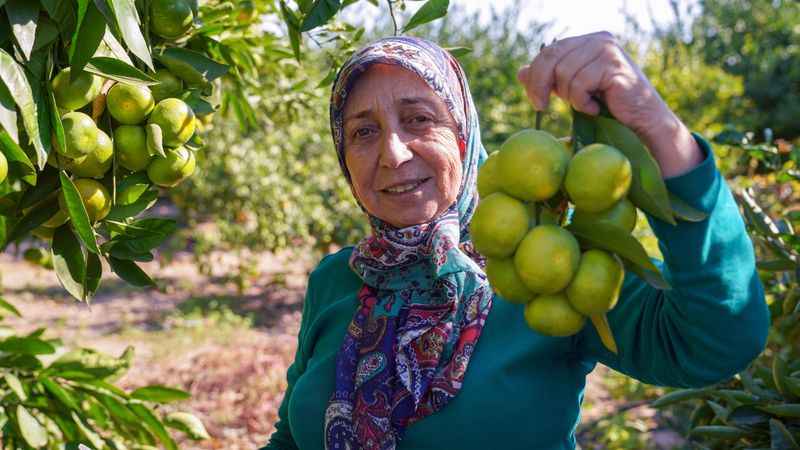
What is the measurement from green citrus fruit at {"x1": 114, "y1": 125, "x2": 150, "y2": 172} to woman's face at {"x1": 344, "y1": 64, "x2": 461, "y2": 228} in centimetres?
50

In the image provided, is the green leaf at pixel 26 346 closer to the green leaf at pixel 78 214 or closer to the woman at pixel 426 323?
the woman at pixel 426 323

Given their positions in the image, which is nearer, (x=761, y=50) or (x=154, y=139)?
(x=154, y=139)

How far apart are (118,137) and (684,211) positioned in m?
0.81

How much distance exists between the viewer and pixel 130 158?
47.4 inches

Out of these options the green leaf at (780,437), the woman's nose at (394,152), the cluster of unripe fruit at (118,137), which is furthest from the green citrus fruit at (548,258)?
the green leaf at (780,437)

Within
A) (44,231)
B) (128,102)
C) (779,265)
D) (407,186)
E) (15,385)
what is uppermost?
(128,102)

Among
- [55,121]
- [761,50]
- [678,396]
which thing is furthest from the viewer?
[761,50]

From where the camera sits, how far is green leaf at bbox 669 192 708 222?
92 cm

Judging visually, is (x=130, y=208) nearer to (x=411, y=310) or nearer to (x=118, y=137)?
(x=118, y=137)

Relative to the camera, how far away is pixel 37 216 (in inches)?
47.6

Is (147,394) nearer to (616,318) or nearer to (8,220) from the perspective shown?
(8,220)

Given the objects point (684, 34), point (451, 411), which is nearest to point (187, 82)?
point (451, 411)

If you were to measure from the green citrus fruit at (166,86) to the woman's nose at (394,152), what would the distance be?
0.42 meters

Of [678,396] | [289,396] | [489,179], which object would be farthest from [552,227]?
[678,396]
